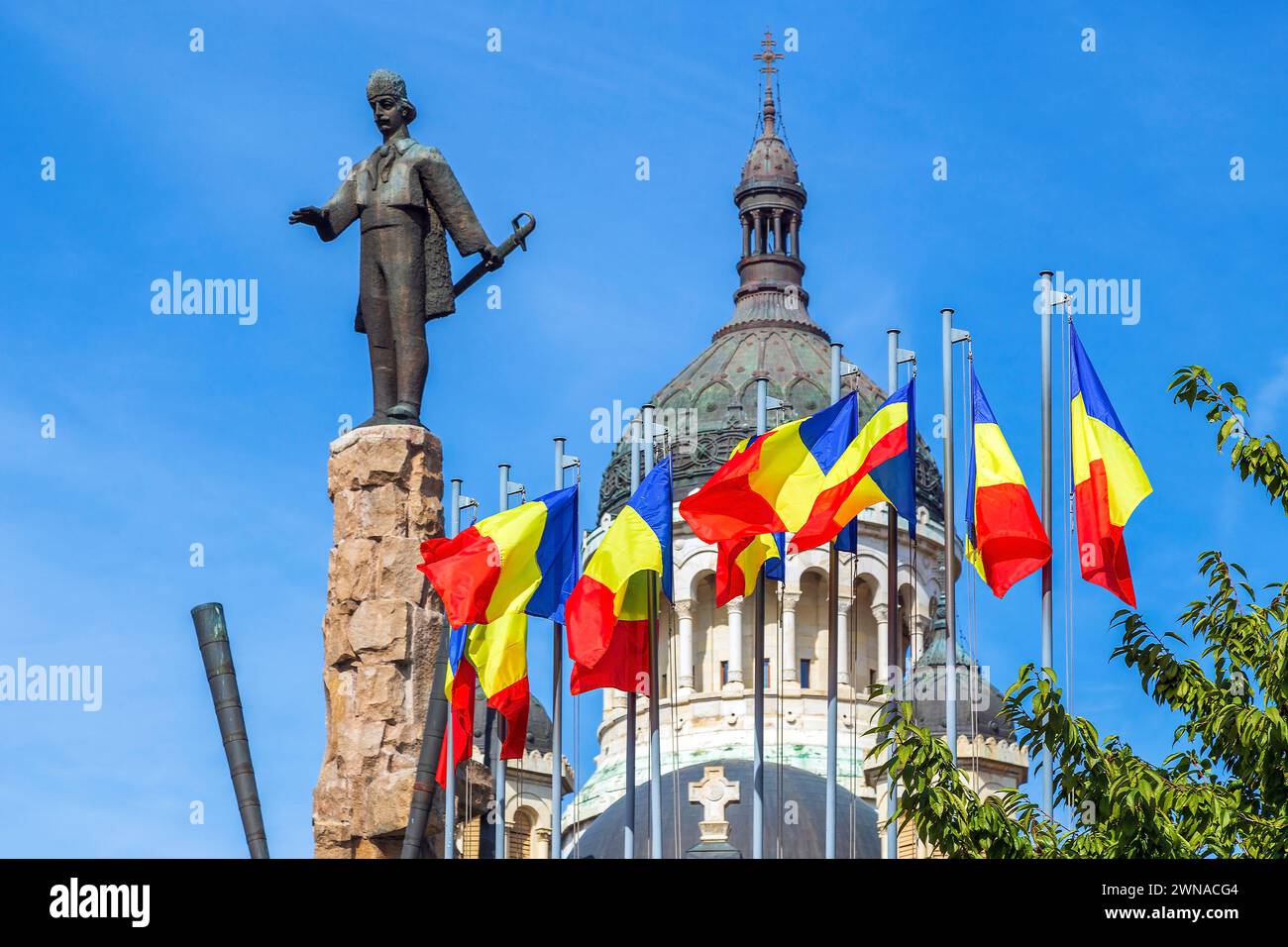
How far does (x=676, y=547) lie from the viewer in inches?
4173

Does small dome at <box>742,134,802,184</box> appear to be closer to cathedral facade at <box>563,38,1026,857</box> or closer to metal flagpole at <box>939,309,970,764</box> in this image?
cathedral facade at <box>563,38,1026,857</box>

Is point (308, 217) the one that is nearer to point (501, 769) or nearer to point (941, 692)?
point (501, 769)

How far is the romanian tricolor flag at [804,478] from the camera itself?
1395 inches

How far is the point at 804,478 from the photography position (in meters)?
35.8

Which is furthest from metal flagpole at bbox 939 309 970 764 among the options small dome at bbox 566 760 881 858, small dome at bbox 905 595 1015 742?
small dome at bbox 566 760 881 858

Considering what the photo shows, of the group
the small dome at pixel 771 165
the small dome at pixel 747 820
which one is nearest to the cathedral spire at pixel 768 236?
the small dome at pixel 771 165

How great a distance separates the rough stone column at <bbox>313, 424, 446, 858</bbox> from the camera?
A: 2825 cm

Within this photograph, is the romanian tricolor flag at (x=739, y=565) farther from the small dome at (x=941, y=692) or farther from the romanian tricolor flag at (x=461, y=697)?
the small dome at (x=941, y=692)

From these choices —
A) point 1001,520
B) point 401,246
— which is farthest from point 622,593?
point 401,246

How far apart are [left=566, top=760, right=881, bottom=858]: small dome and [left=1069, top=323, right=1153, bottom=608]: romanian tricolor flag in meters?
47.1

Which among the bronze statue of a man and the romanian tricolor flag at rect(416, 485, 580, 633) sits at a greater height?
the bronze statue of a man

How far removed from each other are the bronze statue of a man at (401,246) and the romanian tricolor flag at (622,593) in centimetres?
768
